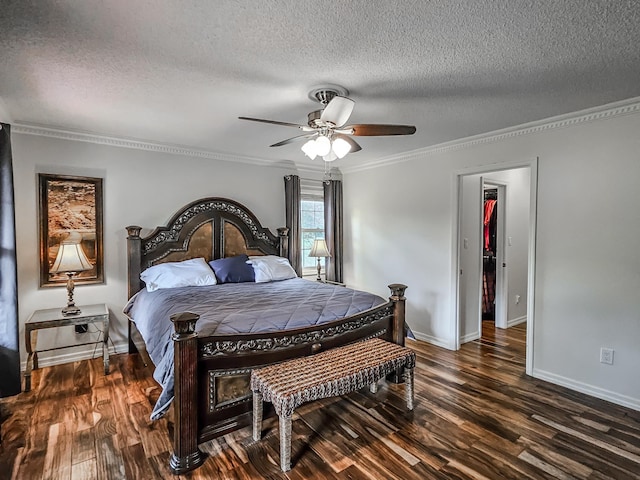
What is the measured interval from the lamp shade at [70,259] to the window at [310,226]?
2.92 meters

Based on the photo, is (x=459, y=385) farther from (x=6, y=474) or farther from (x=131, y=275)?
(x=131, y=275)

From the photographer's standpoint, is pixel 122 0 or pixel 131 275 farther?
pixel 131 275

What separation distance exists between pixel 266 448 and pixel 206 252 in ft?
8.70

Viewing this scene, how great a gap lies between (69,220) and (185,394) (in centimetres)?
262

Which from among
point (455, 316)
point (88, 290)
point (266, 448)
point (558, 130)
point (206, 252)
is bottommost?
point (266, 448)

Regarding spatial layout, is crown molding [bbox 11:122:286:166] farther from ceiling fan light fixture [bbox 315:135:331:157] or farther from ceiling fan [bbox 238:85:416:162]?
ceiling fan light fixture [bbox 315:135:331:157]

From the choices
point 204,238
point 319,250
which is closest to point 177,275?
point 204,238

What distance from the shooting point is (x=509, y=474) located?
1987 mm

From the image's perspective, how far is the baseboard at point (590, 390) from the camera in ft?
9.07

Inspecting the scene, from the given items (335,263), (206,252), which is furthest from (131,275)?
(335,263)

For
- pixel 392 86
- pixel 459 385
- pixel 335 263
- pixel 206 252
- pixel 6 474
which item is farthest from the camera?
pixel 335 263

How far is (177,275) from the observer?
3.69m

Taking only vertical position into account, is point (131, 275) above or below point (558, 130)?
below

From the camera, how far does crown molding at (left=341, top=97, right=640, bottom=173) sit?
2.76 meters
